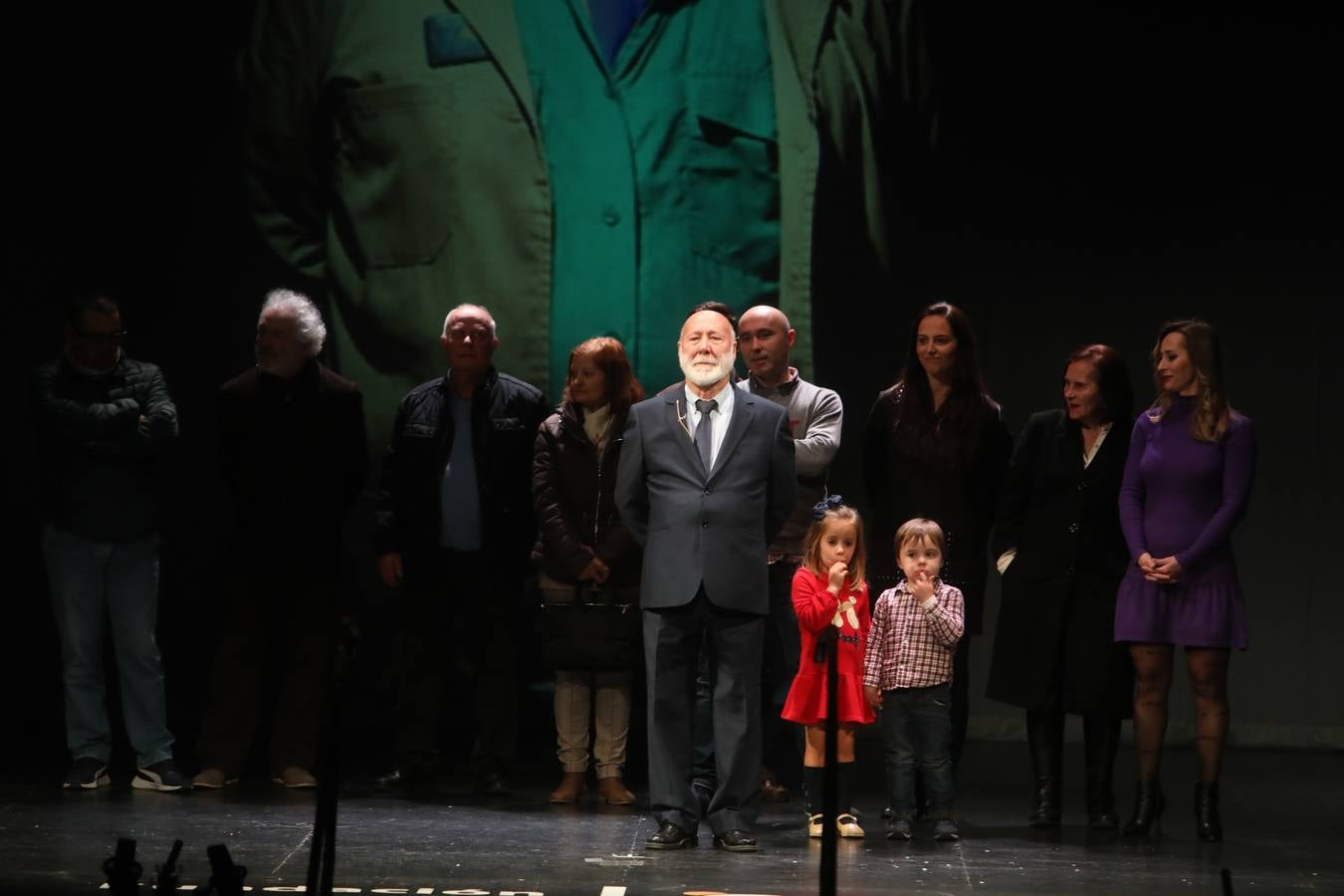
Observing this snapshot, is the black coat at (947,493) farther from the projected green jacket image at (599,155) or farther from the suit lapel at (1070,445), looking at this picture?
the projected green jacket image at (599,155)

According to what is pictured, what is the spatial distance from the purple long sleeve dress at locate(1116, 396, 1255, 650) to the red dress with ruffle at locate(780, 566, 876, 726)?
32.8 inches

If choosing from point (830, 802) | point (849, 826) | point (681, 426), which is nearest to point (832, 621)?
point (849, 826)

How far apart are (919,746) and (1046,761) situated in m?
0.48

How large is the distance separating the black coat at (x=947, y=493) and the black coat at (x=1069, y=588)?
0.14 meters

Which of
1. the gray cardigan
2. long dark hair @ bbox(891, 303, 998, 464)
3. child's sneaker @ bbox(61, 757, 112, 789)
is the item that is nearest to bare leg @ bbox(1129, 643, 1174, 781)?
long dark hair @ bbox(891, 303, 998, 464)

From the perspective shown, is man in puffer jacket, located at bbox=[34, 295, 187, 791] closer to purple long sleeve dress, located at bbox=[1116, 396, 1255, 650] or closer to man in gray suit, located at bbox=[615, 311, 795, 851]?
man in gray suit, located at bbox=[615, 311, 795, 851]

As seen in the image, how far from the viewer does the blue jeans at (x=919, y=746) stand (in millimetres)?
5566

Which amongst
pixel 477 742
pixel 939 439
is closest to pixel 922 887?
pixel 939 439

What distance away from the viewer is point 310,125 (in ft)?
24.8

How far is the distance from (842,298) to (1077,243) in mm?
999

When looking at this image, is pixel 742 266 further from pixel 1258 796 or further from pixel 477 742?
pixel 1258 796

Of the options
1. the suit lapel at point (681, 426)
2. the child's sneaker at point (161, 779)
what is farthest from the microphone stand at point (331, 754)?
the child's sneaker at point (161, 779)

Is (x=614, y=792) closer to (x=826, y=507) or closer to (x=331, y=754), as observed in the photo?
(x=826, y=507)

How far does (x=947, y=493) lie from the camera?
232 inches
